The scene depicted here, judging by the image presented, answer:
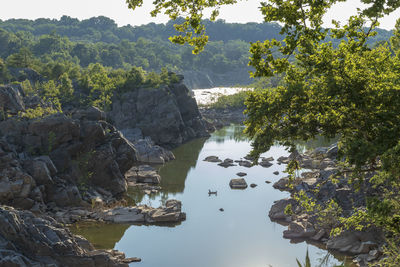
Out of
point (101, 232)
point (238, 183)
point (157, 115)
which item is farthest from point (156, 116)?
point (101, 232)

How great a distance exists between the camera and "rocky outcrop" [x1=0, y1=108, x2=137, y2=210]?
3200 cm

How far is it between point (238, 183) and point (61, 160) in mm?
17009

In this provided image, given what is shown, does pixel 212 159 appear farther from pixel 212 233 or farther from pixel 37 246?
pixel 37 246

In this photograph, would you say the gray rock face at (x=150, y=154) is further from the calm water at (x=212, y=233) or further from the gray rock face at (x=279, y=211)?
the gray rock face at (x=279, y=211)

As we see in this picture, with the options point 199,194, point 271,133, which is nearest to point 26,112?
point 199,194

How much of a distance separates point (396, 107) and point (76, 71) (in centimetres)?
7091

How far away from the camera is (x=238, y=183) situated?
43750 millimetres

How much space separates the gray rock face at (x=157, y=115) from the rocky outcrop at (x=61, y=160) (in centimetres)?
2488

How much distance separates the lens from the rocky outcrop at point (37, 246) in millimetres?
19734

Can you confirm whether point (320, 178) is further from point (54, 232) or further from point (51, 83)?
point (51, 83)

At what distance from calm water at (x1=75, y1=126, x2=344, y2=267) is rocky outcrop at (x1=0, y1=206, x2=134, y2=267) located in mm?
4569

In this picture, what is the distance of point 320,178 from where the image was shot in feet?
122

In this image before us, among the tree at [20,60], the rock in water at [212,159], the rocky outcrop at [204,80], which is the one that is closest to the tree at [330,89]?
the rock in water at [212,159]

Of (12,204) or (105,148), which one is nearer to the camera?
(12,204)
